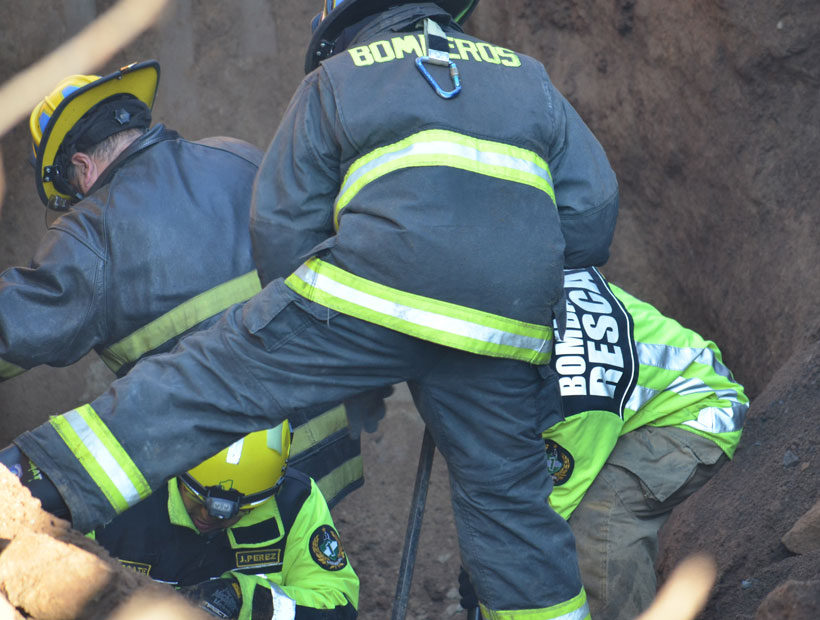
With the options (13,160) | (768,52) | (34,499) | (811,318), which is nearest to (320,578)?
(34,499)

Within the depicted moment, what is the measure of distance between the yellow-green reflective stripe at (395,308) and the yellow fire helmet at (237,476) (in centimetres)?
88

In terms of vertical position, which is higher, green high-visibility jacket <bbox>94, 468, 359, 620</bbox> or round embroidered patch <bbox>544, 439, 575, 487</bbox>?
round embroidered patch <bbox>544, 439, 575, 487</bbox>

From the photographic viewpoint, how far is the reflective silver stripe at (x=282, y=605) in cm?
294

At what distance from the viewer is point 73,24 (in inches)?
198

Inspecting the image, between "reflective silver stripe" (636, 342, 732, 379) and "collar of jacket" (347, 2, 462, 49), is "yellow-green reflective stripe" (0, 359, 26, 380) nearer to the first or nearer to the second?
"collar of jacket" (347, 2, 462, 49)

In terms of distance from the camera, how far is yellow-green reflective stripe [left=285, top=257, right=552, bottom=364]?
87.7 inches

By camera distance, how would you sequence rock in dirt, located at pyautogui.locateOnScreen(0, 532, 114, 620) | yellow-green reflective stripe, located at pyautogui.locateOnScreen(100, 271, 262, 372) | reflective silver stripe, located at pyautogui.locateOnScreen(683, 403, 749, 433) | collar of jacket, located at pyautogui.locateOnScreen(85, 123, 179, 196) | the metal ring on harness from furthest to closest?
collar of jacket, located at pyautogui.locateOnScreen(85, 123, 179, 196) < yellow-green reflective stripe, located at pyautogui.locateOnScreen(100, 271, 262, 372) < reflective silver stripe, located at pyautogui.locateOnScreen(683, 403, 749, 433) < the metal ring on harness < rock in dirt, located at pyautogui.locateOnScreen(0, 532, 114, 620)

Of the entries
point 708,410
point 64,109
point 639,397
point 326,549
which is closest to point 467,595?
point 326,549

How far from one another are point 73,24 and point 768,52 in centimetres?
357

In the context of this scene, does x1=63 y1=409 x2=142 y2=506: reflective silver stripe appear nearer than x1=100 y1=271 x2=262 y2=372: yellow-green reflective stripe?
Yes

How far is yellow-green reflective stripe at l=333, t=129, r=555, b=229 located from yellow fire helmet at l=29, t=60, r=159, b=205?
160 cm

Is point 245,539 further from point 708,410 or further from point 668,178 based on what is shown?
point 668,178

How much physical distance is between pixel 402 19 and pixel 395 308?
84 cm

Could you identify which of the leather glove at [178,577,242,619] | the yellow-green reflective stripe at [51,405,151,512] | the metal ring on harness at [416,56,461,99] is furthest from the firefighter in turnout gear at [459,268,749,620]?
the yellow-green reflective stripe at [51,405,151,512]
